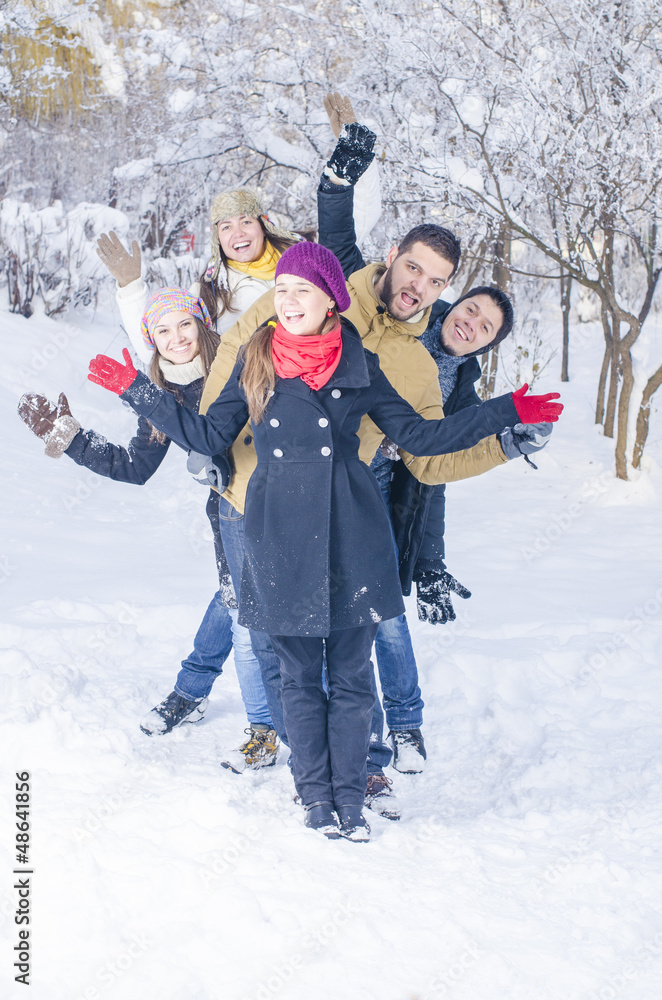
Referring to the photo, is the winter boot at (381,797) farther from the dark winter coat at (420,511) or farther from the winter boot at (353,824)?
the dark winter coat at (420,511)

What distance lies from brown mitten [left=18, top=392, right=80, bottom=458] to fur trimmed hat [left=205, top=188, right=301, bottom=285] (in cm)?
72

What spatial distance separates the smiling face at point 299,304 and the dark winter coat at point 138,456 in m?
0.55

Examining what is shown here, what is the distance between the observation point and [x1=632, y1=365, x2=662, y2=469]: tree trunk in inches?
266

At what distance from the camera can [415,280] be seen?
231 cm

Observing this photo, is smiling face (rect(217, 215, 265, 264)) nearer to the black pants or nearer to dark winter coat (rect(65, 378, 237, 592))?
dark winter coat (rect(65, 378, 237, 592))

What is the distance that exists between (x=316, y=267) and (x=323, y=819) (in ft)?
4.82

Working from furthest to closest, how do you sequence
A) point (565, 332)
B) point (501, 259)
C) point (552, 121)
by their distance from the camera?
point (565, 332)
point (501, 259)
point (552, 121)

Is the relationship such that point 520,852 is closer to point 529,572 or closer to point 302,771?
point 302,771

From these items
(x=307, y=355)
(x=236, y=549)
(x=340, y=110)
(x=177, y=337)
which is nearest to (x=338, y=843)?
(x=236, y=549)

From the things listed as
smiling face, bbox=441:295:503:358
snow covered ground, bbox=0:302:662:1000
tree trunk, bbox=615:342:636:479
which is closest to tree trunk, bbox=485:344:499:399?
tree trunk, bbox=615:342:636:479

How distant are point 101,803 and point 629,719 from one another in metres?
1.94

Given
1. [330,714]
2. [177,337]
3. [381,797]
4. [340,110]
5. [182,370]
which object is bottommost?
[381,797]

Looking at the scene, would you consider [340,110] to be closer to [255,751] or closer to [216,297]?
[216,297]

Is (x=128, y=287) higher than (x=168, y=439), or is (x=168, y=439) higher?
(x=128, y=287)
